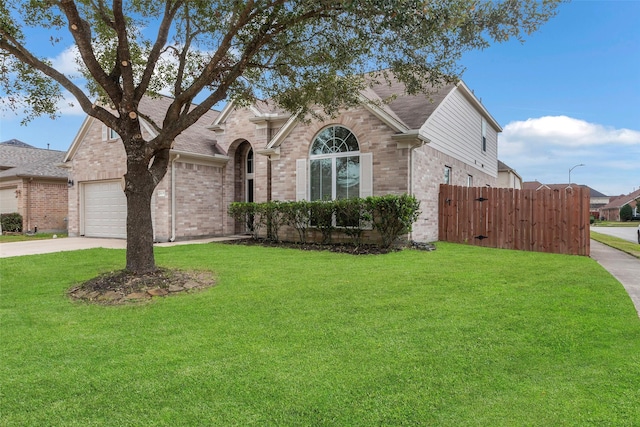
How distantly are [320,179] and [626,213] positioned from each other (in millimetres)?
63597

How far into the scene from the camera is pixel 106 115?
681cm

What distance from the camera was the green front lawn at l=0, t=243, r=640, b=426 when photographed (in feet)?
9.03

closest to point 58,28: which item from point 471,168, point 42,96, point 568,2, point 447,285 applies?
point 42,96

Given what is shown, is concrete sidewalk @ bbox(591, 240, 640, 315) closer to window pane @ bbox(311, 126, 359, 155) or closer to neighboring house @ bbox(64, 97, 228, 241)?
window pane @ bbox(311, 126, 359, 155)

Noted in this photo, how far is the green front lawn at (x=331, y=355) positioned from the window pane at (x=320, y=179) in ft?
21.6

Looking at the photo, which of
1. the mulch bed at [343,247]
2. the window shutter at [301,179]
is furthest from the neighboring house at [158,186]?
the window shutter at [301,179]

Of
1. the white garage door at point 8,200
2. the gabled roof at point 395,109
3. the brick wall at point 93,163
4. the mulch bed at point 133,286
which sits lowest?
the mulch bed at point 133,286

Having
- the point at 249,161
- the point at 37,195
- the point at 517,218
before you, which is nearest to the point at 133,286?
the point at 517,218

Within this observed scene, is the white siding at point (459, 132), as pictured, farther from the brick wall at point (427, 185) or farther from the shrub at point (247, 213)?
the shrub at point (247, 213)

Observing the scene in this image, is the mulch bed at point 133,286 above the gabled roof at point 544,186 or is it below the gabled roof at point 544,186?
below

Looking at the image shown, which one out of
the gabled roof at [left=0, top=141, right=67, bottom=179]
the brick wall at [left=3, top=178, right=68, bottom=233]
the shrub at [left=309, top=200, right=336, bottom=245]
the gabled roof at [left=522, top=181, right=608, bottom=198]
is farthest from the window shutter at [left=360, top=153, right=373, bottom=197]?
the gabled roof at [left=522, top=181, right=608, bottom=198]

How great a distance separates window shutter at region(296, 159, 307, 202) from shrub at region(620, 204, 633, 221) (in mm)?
63550

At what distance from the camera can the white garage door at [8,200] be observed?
20197 mm

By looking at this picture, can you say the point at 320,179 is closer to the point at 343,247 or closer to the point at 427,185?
the point at 343,247
